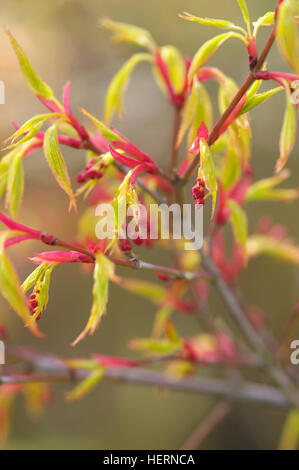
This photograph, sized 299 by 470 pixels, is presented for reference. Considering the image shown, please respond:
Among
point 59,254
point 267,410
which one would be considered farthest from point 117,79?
point 267,410

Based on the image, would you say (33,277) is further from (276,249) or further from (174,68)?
(276,249)

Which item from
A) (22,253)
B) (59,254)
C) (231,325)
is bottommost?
(231,325)

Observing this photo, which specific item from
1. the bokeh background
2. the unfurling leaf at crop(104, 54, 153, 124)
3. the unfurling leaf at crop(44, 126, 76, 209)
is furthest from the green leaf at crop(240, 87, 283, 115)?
the bokeh background

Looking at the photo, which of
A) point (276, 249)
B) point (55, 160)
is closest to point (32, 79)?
point (55, 160)

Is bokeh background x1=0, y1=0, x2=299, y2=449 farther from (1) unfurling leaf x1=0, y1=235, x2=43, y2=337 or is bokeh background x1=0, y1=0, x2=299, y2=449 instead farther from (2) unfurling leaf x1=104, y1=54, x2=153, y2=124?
(1) unfurling leaf x1=0, y1=235, x2=43, y2=337

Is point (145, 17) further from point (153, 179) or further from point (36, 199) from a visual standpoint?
point (153, 179)

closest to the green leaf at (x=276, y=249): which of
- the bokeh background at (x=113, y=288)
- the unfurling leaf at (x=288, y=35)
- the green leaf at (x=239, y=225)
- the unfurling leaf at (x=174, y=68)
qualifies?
the green leaf at (x=239, y=225)
